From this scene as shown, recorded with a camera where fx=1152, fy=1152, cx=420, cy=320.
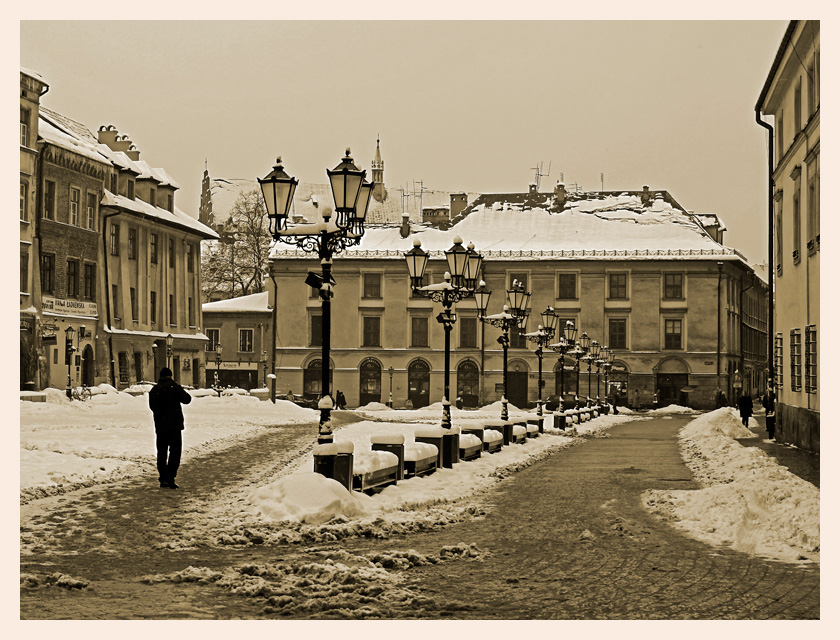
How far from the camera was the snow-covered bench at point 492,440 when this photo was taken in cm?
1691

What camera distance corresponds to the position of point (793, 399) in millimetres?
13109

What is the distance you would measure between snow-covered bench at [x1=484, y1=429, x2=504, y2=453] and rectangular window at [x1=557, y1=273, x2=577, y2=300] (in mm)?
30840

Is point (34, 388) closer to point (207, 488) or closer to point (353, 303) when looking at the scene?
point (207, 488)

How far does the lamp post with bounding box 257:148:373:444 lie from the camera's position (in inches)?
376

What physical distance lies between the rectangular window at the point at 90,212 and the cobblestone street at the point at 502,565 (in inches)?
105

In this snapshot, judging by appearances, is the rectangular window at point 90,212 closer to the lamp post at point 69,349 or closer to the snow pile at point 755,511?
the lamp post at point 69,349

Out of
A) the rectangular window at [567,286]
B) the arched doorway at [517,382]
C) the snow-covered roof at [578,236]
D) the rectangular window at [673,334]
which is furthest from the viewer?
the rectangular window at [567,286]

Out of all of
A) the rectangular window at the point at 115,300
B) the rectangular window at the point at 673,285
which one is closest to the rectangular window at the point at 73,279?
the rectangular window at the point at 115,300

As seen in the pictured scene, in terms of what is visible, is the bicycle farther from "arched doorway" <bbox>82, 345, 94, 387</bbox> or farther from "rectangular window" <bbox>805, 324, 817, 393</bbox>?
"rectangular window" <bbox>805, 324, 817, 393</bbox>

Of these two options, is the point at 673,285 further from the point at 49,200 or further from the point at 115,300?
the point at 49,200

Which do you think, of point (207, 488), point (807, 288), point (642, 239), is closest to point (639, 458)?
point (807, 288)

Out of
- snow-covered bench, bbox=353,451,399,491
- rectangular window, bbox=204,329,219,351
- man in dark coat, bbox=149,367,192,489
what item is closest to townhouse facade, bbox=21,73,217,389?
rectangular window, bbox=204,329,219,351

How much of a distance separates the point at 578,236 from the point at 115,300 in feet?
91.9

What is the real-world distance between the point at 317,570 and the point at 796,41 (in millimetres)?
5555
